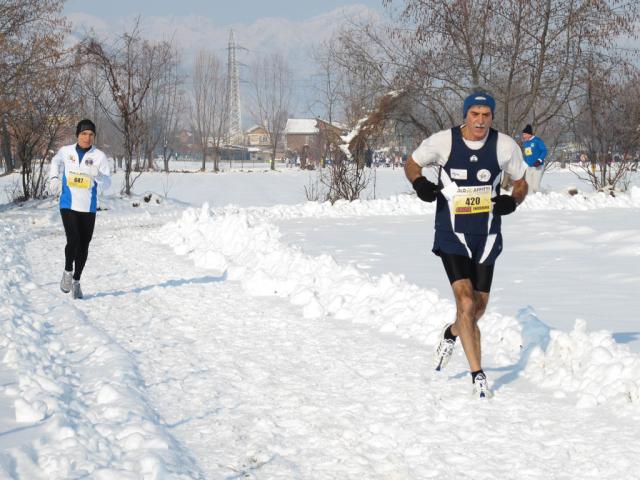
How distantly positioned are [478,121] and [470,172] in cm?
34

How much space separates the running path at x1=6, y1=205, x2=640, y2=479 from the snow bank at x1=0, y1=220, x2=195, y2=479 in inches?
5.3

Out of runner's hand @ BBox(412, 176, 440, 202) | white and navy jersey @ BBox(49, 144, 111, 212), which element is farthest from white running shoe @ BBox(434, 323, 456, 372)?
white and navy jersey @ BBox(49, 144, 111, 212)

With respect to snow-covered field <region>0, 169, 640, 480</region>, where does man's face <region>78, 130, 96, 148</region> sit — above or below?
above

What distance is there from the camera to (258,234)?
479 inches

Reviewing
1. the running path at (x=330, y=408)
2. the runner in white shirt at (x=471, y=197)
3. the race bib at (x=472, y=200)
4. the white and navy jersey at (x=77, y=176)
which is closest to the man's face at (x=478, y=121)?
the runner in white shirt at (x=471, y=197)

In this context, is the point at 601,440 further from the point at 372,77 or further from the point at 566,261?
the point at 372,77

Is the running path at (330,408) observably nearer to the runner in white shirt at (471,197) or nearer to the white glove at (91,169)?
the runner in white shirt at (471,197)

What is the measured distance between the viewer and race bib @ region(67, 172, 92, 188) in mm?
8750

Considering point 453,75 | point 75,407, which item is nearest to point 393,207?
point 453,75

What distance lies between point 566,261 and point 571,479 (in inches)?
308

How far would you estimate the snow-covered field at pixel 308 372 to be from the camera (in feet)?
12.1

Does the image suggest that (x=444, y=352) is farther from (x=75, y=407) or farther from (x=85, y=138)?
(x=85, y=138)

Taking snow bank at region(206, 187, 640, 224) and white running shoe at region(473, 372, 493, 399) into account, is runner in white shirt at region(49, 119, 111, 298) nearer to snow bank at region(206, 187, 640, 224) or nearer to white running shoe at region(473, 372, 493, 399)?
white running shoe at region(473, 372, 493, 399)

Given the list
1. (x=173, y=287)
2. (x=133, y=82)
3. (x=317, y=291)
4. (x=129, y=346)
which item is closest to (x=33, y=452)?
(x=129, y=346)
